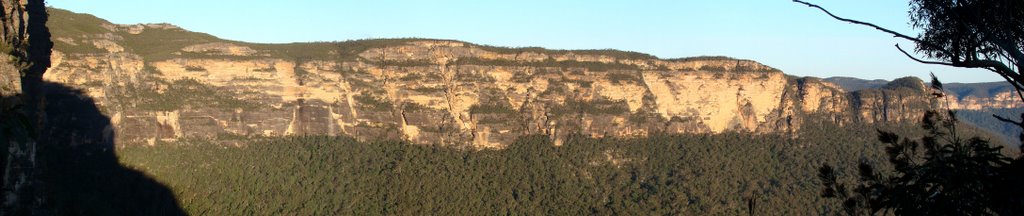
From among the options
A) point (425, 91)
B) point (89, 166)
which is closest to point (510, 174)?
point (425, 91)

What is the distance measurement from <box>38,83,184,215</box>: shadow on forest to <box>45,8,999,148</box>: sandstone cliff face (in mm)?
880

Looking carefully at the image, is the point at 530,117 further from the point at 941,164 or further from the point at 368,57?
the point at 941,164

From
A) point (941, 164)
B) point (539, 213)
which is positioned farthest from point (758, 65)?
point (941, 164)

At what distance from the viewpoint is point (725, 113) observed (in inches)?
1977

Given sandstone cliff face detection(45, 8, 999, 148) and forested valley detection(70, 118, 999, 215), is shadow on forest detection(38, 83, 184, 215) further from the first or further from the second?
sandstone cliff face detection(45, 8, 999, 148)

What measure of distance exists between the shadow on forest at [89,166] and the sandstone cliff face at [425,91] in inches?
34.6

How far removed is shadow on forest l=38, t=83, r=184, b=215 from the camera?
3231 cm

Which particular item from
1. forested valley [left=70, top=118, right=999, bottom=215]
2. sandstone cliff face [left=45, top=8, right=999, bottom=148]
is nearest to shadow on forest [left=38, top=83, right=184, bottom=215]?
forested valley [left=70, top=118, right=999, bottom=215]

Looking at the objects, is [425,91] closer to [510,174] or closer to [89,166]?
[510,174]

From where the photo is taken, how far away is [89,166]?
3672 cm

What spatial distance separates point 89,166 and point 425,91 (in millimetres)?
17752

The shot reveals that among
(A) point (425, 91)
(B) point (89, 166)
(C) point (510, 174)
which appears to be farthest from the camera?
→ (A) point (425, 91)

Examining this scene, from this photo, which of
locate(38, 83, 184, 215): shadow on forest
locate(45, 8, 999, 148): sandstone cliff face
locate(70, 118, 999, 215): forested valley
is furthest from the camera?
locate(45, 8, 999, 148): sandstone cliff face

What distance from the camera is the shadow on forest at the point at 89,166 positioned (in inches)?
1272
